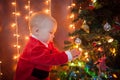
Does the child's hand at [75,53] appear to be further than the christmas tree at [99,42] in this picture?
Yes

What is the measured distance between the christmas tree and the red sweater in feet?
0.55

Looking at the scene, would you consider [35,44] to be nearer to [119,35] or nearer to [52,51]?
[52,51]

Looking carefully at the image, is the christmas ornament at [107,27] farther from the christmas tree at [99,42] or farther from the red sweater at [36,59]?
the red sweater at [36,59]

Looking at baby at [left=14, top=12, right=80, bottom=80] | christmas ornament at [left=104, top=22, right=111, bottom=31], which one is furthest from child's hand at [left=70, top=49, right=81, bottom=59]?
christmas ornament at [left=104, top=22, right=111, bottom=31]

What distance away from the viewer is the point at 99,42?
5.47 ft

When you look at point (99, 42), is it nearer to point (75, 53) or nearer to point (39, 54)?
point (75, 53)

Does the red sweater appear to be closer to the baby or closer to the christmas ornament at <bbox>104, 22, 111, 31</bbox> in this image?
the baby

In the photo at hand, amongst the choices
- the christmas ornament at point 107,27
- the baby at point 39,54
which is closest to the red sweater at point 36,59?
the baby at point 39,54

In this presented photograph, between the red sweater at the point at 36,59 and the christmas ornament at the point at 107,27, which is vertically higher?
the christmas ornament at the point at 107,27

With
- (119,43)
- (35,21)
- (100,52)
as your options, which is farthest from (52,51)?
(119,43)

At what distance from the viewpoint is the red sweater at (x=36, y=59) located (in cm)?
170

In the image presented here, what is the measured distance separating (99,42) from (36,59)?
478 millimetres

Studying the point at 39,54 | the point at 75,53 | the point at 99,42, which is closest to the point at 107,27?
the point at 99,42

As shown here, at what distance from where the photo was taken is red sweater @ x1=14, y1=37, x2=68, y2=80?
170 cm
